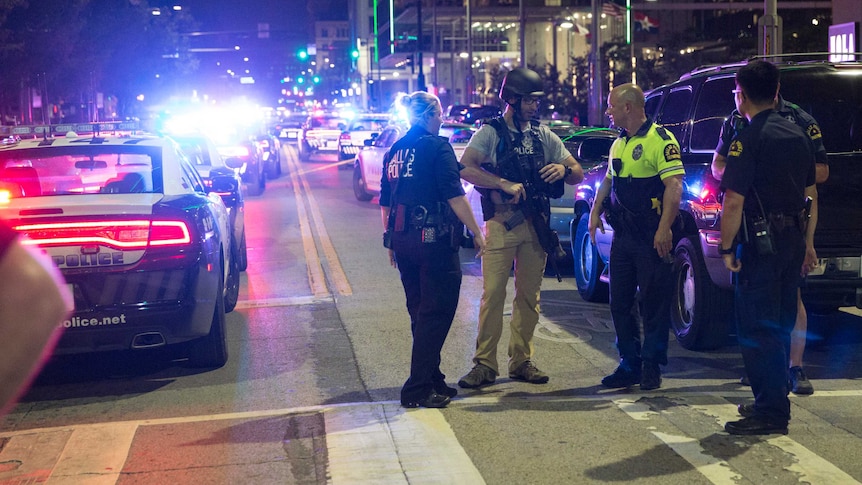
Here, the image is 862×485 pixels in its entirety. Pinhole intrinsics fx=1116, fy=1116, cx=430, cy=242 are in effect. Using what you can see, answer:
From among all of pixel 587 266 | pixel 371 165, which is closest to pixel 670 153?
pixel 587 266

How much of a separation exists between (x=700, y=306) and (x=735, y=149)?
7.42 feet

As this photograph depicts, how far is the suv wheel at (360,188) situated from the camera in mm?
22891

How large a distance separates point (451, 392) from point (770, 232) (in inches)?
81.3

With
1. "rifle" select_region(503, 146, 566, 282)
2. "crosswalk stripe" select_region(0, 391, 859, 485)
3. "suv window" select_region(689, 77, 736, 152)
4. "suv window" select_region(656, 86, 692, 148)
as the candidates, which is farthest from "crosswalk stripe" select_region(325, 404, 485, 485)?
"suv window" select_region(656, 86, 692, 148)

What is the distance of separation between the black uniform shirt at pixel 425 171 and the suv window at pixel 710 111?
102 inches

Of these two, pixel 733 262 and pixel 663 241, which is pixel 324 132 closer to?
pixel 663 241

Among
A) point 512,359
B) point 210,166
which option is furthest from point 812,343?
point 210,166

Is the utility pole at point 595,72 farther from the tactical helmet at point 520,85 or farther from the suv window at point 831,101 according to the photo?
the tactical helmet at point 520,85

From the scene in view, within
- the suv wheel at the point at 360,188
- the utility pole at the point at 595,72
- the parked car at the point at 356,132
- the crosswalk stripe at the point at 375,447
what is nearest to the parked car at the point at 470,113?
the parked car at the point at 356,132

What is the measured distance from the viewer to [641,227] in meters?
6.82

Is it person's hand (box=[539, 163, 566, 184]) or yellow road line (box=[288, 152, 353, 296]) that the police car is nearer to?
person's hand (box=[539, 163, 566, 184])

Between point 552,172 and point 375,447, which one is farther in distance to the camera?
point 552,172

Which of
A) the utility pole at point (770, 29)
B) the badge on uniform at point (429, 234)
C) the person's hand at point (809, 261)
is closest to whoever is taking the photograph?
the person's hand at point (809, 261)

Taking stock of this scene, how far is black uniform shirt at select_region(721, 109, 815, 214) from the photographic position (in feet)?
19.2
